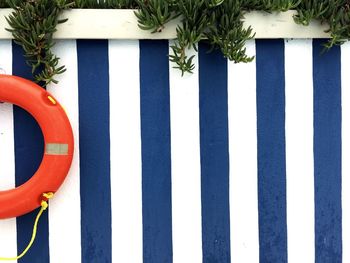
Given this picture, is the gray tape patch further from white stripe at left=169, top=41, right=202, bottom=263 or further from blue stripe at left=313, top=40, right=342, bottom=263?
blue stripe at left=313, top=40, right=342, bottom=263

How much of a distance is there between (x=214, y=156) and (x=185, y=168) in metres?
0.10

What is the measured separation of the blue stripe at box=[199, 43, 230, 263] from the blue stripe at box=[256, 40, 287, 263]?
0.11 meters

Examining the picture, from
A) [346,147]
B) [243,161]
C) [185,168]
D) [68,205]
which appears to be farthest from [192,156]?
[346,147]

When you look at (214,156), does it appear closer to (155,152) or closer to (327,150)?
(155,152)

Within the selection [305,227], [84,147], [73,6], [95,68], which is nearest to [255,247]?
[305,227]

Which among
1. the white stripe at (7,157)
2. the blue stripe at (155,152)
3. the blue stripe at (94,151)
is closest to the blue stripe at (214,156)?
the blue stripe at (155,152)

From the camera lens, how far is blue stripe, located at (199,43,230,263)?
6.27ft

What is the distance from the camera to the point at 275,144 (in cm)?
196

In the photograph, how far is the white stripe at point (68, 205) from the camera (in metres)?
1.84

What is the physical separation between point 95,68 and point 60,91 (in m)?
0.13

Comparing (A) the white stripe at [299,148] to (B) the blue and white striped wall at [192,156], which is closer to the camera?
(B) the blue and white striped wall at [192,156]

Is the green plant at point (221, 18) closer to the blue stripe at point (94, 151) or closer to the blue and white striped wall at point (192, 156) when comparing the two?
the blue and white striped wall at point (192, 156)

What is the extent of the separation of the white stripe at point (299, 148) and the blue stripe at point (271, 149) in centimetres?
2

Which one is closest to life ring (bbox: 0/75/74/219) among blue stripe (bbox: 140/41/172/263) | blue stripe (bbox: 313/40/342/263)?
blue stripe (bbox: 140/41/172/263)
